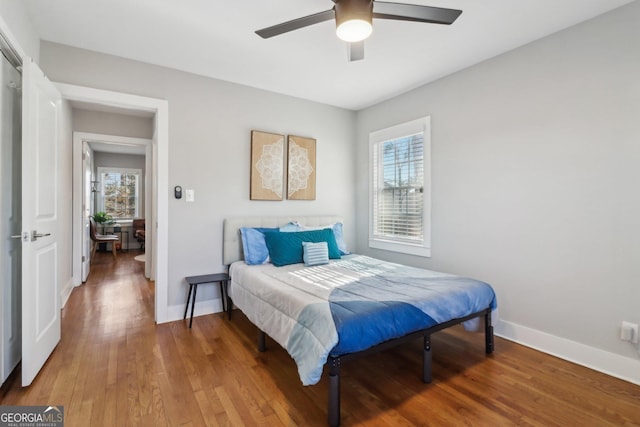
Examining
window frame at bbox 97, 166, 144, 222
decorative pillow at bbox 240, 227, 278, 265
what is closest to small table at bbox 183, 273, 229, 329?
decorative pillow at bbox 240, 227, 278, 265

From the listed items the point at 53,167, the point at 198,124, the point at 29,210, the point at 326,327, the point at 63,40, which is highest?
the point at 63,40

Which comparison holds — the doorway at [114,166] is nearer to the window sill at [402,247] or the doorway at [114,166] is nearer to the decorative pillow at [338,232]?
the decorative pillow at [338,232]

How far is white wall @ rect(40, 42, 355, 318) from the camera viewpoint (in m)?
2.88

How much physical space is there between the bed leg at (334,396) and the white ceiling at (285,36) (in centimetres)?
234

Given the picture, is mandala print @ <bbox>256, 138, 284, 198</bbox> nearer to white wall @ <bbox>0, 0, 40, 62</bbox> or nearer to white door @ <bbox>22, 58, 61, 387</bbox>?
white door @ <bbox>22, 58, 61, 387</bbox>

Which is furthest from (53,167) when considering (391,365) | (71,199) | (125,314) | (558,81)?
(558,81)

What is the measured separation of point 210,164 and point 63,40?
1.58m

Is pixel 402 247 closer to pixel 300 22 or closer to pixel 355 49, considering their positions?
pixel 355 49

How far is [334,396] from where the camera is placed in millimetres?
1655

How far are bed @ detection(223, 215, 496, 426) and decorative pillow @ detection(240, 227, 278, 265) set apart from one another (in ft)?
0.03

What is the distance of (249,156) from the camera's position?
3.67 m

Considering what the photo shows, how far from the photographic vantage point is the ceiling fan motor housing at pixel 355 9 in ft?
5.63

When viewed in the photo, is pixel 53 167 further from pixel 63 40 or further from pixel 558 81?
pixel 558 81

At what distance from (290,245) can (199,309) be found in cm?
124
